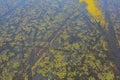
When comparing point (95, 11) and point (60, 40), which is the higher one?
point (95, 11)

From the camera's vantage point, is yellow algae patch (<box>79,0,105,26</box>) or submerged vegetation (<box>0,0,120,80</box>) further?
yellow algae patch (<box>79,0,105,26</box>)

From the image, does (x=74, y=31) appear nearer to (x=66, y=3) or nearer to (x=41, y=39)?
(x=41, y=39)

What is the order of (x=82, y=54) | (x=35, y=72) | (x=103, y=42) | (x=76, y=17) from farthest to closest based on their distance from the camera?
(x=76, y=17)
(x=103, y=42)
(x=82, y=54)
(x=35, y=72)

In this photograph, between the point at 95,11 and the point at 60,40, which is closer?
the point at 60,40

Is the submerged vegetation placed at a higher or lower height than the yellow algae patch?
lower

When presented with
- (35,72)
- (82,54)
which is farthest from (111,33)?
(35,72)

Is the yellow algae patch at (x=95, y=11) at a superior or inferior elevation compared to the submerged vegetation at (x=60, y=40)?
superior

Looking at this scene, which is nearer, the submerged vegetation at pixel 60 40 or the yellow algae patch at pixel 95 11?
the submerged vegetation at pixel 60 40

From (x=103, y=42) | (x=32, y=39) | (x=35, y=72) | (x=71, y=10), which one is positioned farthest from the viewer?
(x=71, y=10)
